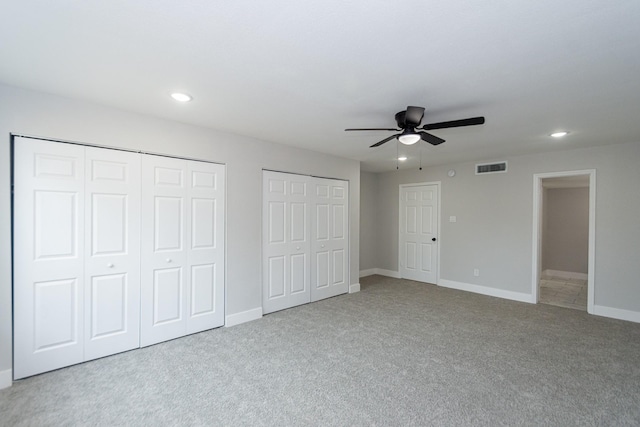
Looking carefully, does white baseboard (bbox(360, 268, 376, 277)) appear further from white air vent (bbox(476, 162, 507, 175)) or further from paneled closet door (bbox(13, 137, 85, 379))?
paneled closet door (bbox(13, 137, 85, 379))

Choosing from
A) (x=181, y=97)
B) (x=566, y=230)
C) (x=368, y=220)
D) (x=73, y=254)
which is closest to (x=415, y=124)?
(x=181, y=97)

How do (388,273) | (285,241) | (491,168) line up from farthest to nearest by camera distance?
(388,273) < (491,168) < (285,241)

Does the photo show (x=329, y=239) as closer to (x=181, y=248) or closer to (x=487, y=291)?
(x=181, y=248)

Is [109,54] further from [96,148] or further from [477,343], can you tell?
[477,343]

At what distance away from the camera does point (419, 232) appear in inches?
255

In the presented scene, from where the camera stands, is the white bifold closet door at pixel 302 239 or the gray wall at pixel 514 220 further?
the white bifold closet door at pixel 302 239

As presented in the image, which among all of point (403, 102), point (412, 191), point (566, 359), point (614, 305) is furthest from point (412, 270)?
point (403, 102)

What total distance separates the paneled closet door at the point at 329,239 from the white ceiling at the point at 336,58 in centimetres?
189

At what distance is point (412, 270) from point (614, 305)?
3.18 meters

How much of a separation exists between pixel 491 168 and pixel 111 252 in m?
5.86

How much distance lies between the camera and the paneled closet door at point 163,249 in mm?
3221

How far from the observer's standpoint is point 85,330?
9.40 ft

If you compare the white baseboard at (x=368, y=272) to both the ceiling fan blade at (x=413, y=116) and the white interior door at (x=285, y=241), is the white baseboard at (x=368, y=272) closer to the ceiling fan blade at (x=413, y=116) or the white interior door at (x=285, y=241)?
the white interior door at (x=285, y=241)

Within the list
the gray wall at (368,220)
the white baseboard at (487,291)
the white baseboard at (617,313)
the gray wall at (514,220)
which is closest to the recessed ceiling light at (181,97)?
the gray wall at (368,220)
